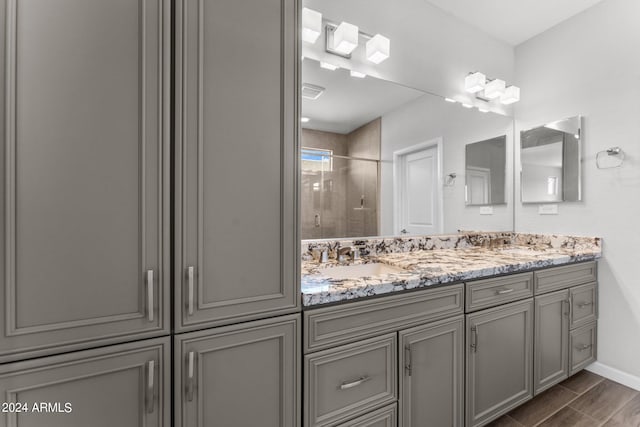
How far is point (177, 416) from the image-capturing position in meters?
0.88

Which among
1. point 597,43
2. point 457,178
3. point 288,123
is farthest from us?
point 457,178

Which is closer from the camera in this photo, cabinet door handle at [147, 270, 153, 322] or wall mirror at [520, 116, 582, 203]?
cabinet door handle at [147, 270, 153, 322]

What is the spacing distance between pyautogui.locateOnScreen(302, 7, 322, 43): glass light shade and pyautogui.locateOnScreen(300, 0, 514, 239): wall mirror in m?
0.06

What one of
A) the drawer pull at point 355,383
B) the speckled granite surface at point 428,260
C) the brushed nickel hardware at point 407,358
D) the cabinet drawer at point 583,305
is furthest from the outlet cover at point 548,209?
the drawer pull at point 355,383

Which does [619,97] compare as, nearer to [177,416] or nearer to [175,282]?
[175,282]

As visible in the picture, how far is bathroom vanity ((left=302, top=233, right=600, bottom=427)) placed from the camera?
1.11 meters

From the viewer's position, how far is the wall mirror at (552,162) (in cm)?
225

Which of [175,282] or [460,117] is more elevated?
[460,117]

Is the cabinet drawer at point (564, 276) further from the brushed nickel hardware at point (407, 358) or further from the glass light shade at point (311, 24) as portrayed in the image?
the glass light shade at point (311, 24)

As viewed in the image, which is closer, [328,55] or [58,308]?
[58,308]

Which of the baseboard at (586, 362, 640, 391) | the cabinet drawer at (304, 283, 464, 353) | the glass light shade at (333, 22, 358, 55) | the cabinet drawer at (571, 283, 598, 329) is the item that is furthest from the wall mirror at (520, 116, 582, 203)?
the glass light shade at (333, 22, 358, 55)

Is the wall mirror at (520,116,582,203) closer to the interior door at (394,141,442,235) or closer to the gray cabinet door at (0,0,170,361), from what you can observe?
the interior door at (394,141,442,235)

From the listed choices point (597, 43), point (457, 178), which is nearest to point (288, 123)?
point (457, 178)

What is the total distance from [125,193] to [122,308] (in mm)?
325
